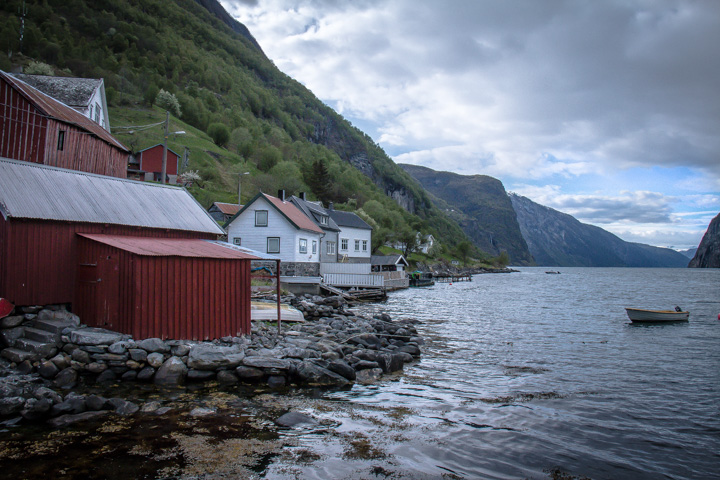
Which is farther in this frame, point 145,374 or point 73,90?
point 73,90

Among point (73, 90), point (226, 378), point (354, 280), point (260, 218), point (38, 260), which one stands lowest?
point (226, 378)

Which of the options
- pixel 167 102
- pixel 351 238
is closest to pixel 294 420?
pixel 351 238

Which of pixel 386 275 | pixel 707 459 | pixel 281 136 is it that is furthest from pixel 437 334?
pixel 281 136

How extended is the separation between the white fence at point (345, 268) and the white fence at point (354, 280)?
1847 mm

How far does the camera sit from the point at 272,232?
41.3 metres

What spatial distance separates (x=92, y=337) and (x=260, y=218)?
29155 mm

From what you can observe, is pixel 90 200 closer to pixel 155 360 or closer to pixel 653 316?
pixel 155 360

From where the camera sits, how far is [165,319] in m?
14.1

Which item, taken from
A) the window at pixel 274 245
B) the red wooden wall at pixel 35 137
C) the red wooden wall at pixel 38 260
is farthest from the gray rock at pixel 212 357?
the window at pixel 274 245

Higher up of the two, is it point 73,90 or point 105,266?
point 73,90

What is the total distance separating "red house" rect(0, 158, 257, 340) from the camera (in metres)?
13.8

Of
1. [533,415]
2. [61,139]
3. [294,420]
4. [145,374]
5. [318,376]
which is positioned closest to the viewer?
[294,420]

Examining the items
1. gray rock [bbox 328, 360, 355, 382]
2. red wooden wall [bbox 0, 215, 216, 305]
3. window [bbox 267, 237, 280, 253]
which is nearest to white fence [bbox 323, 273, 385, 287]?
window [bbox 267, 237, 280, 253]

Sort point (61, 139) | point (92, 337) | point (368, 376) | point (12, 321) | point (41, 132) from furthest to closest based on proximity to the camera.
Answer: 1. point (61, 139)
2. point (41, 132)
3. point (368, 376)
4. point (12, 321)
5. point (92, 337)
